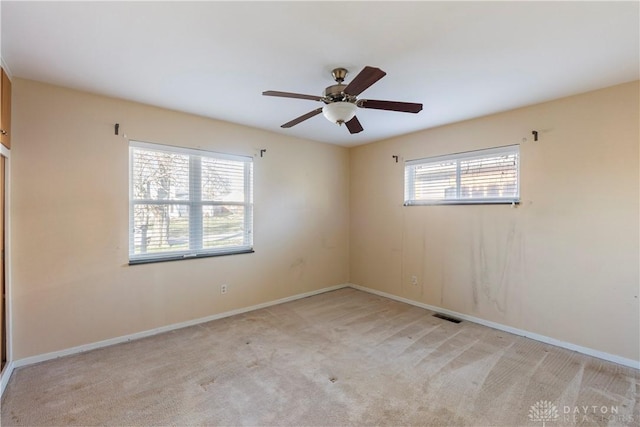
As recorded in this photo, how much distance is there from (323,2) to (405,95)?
148 centimetres

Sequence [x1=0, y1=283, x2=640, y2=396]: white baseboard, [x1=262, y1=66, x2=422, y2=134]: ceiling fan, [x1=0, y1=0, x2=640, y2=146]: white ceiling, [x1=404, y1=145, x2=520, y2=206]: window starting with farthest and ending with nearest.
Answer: [x1=404, y1=145, x2=520, y2=206]: window < [x1=0, y1=283, x2=640, y2=396]: white baseboard < [x1=262, y1=66, x2=422, y2=134]: ceiling fan < [x1=0, y1=0, x2=640, y2=146]: white ceiling

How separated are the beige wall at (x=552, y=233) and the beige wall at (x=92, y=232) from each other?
8.05ft

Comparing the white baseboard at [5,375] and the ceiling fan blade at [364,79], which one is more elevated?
the ceiling fan blade at [364,79]

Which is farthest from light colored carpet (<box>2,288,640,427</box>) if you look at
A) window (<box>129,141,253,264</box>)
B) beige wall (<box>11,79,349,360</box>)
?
window (<box>129,141,253,264</box>)

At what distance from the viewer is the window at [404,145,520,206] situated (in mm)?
3391

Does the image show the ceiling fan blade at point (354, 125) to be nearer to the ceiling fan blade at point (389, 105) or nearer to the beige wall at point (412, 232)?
the ceiling fan blade at point (389, 105)

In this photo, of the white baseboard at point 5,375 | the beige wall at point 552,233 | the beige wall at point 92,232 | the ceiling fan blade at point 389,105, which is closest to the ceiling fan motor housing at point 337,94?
the ceiling fan blade at point 389,105

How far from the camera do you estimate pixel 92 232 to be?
2896 mm

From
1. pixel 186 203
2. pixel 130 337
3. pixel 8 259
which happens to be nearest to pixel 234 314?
pixel 130 337

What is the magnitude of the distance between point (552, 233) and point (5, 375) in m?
4.99

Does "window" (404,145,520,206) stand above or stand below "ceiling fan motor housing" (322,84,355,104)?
below

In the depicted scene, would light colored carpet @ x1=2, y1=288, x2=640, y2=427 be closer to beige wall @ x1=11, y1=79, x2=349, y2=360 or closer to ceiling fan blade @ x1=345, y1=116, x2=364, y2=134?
beige wall @ x1=11, y1=79, x2=349, y2=360

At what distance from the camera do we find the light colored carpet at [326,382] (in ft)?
6.47

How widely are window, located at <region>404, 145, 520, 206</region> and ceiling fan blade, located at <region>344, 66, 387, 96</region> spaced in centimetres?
229
